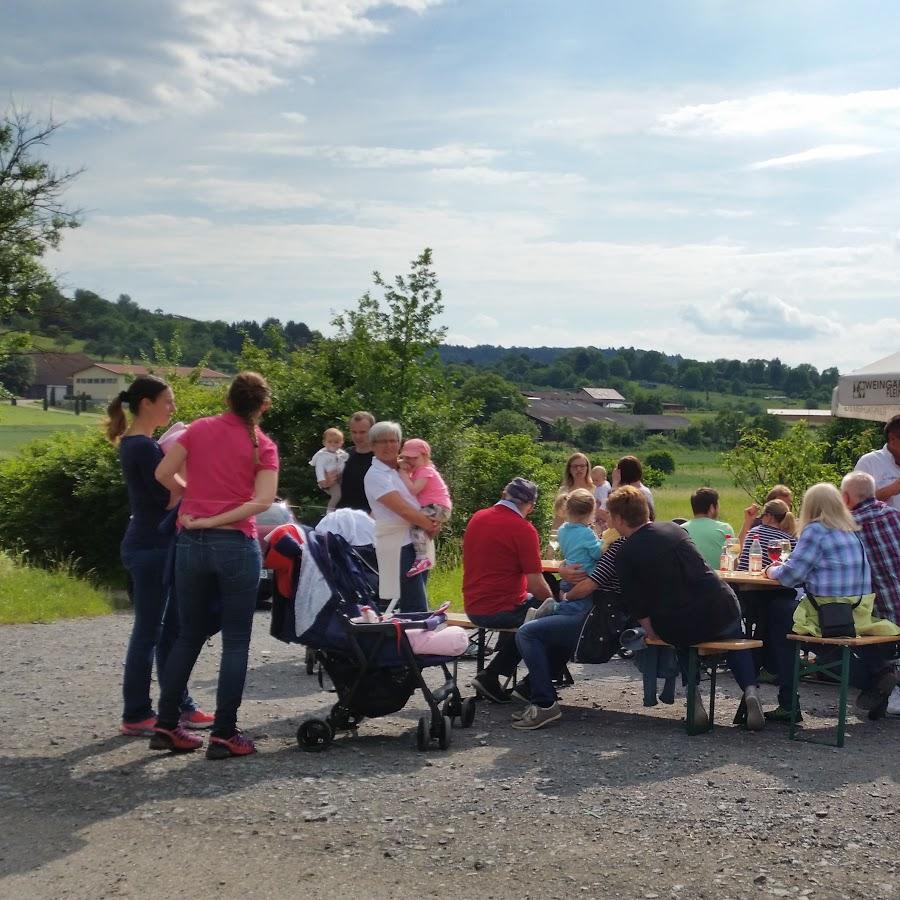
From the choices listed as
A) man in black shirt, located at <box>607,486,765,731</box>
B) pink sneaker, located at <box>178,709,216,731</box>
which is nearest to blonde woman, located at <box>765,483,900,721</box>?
man in black shirt, located at <box>607,486,765,731</box>

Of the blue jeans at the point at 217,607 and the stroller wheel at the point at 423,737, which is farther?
the stroller wheel at the point at 423,737

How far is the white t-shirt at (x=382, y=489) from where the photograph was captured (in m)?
7.55

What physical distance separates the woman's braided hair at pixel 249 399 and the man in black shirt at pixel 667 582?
2.10 meters

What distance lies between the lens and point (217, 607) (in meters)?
6.32

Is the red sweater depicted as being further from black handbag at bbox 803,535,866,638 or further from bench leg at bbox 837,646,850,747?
bench leg at bbox 837,646,850,747

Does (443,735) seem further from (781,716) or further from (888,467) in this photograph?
(888,467)

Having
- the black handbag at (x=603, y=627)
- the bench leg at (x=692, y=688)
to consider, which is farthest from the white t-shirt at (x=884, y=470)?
the black handbag at (x=603, y=627)

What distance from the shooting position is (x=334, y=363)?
18891mm

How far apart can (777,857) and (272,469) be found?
9.86 ft

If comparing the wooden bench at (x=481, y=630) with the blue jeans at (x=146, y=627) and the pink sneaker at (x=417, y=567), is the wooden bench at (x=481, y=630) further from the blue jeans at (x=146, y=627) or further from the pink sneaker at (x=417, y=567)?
the blue jeans at (x=146, y=627)

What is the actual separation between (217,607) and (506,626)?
2154mm

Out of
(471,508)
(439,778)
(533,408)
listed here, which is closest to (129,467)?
(439,778)

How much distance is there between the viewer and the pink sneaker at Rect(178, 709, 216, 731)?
277 inches

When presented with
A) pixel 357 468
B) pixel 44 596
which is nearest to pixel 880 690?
pixel 357 468
